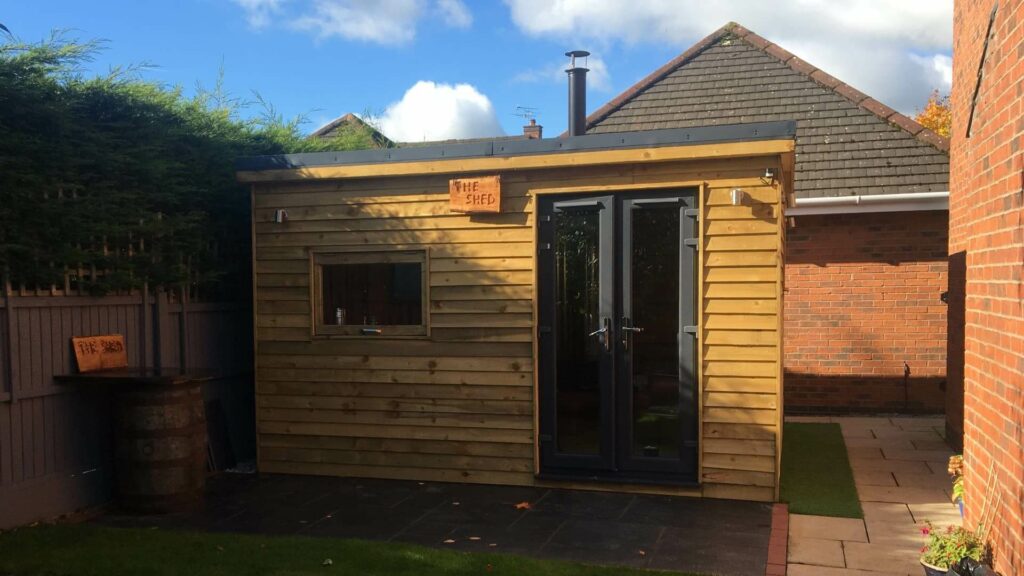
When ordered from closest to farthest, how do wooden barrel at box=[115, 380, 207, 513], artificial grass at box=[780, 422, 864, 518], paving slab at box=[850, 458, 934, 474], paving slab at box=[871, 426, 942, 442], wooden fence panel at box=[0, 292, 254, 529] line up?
wooden fence panel at box=[0, 292, 254, 529] < wooden barrel at box=[115, 380, 207, 513] < artificial grass at box=[780, 422, 864, 518] < paving slab at box=[850, 458, 934, 474] < paving slab at box=[871, 426, 942, 442]

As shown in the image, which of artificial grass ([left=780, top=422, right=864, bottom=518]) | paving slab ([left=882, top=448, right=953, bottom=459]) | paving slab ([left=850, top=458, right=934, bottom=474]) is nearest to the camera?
artificial grass ([left=780, top=422, right=864, bottom=518])

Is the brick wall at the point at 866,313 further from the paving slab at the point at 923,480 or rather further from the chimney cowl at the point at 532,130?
the chimney cowl at the point at 532,130

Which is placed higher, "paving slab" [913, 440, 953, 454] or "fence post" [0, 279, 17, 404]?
"fence post" [0, 279, 17, 404]

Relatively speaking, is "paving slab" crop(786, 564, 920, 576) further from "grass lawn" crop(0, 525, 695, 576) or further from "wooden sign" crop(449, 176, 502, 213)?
"wooden sign" crop(449, 176, 502, 213)

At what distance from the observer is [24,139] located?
16.7 feet

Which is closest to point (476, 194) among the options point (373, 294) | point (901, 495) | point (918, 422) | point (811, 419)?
point (373, 294)

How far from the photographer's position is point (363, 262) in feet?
22.2

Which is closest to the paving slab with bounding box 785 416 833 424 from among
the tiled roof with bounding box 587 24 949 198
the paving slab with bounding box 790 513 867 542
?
the tiled roof with bounding box 587 24 949 198

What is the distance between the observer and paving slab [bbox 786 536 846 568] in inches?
181

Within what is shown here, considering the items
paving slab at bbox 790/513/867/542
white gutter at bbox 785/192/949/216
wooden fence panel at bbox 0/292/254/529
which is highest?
white gutter at bbox 785/192/949/216

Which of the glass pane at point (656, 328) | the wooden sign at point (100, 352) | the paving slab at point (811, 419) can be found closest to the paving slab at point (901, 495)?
the glass pane at point (656, 328)

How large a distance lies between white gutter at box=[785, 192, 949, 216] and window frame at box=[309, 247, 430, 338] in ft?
15.0

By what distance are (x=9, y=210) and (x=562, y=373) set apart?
380 centimetres

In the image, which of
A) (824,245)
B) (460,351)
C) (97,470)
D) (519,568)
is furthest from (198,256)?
(824,245)
